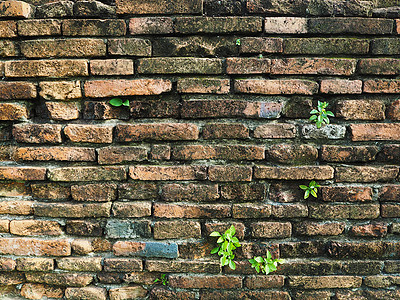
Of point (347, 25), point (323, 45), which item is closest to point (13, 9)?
point (323, 45)

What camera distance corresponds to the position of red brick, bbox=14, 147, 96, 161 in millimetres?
1315

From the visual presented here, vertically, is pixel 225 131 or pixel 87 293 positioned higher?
pixel 225 131

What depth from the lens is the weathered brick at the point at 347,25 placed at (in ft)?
4.19

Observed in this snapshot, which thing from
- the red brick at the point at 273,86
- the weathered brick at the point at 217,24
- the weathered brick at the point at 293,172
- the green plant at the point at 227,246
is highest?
the weathered brick at the point at 217,24

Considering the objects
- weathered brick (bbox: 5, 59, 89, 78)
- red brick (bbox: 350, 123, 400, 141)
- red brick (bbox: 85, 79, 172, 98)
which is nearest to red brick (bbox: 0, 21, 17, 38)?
weathered brick (bbox: 5, 59, 89, 78)

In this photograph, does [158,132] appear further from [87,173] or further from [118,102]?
[87,173]

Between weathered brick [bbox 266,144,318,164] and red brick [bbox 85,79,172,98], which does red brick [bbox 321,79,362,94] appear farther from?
red brick [bbox 85,79,172,98]

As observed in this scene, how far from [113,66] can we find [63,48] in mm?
288

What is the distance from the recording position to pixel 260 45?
1.28m

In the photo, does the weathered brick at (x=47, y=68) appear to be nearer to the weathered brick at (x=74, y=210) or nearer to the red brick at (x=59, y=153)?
the red brick at (x=59, y=153)

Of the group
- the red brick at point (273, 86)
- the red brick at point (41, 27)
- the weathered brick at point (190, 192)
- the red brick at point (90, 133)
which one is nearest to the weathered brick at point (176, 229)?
the weathered brick at point (190, 192)

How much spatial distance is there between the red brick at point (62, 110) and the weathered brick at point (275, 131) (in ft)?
3.26

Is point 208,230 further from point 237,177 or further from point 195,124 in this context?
point 195,124

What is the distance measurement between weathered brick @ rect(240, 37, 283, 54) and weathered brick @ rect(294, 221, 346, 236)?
3.14 feet
